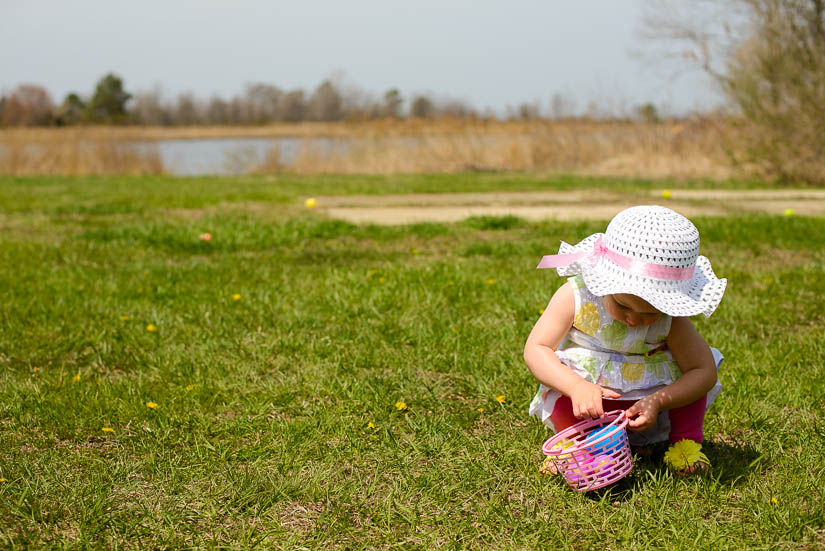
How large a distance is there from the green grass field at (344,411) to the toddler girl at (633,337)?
0.21m

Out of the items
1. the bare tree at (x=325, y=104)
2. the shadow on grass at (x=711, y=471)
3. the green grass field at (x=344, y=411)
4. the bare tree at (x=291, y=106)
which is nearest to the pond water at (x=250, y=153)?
the bare tree at (x=325, y=104)

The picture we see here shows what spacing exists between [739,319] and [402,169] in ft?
45.6

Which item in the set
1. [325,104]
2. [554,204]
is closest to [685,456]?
[554,204]

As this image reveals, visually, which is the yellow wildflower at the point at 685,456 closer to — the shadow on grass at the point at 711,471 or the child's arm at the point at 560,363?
the shadow on grass at the point at 711,471

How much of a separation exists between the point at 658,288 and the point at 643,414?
370mm

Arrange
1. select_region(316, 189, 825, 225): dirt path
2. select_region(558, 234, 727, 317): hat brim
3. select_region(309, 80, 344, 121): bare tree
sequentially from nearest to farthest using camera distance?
A: select_region(558, 234, 727, 317): hat brim, select_region(316, 189, 825, 225): dirt path, select_region(309, 80, 344, 121): bare tree

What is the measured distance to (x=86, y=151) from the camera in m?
18.5

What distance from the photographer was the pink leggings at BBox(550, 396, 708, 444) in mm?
2373

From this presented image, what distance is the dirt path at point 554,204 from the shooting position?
8.05m

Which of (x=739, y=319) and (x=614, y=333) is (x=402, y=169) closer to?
(x=739, y=319)

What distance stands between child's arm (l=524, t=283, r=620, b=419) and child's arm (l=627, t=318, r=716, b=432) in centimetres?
10

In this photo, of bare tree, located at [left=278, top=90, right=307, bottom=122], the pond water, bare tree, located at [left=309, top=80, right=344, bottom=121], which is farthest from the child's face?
bare tree, located at [left=278, top=90, right=307, bottom=122]

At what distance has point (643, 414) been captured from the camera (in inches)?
86.8

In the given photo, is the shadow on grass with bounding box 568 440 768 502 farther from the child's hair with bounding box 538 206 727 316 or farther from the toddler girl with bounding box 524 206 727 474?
the child's hair with bounding box 538 206 727 316
